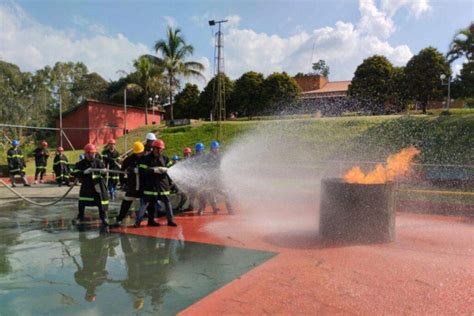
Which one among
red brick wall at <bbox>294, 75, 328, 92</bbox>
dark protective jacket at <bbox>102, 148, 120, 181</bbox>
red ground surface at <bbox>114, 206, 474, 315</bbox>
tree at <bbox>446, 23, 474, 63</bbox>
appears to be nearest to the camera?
red ground surface at <bbox>114, 206, 474, 315</bbox>

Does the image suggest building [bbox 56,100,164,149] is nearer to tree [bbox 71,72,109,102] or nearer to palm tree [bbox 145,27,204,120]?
palm tree [bbox 145,27,204,120]

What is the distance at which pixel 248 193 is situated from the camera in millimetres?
12680

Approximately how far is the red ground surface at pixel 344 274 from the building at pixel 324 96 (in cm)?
2638

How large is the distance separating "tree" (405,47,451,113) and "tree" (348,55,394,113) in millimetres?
1583

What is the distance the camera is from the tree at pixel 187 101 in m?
39.6

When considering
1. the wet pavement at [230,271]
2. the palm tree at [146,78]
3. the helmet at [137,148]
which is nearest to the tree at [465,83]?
the palm tree at [146,78]

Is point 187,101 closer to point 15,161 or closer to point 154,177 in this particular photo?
point 15,161

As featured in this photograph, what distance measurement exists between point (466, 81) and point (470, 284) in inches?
1173

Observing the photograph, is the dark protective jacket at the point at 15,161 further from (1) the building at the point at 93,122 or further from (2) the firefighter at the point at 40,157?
(1) the building at the point at 93,122

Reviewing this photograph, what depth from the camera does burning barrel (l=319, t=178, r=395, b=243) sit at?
20.7 ft

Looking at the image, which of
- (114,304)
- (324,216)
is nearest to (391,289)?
(324,216)

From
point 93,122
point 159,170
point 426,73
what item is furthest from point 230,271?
point 426,73

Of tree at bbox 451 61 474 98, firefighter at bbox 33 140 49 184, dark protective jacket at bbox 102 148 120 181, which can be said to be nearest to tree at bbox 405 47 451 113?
tree at bbox 451 61 474 98

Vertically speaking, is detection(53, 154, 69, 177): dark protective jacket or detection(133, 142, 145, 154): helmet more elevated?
detection(133, 142, 145, 154): helmet
